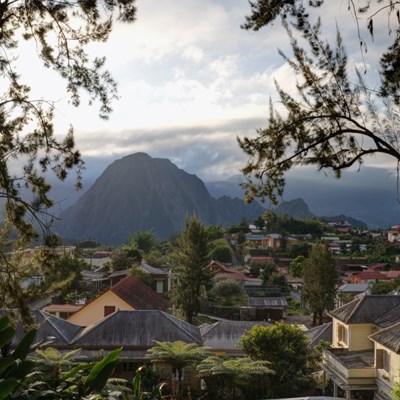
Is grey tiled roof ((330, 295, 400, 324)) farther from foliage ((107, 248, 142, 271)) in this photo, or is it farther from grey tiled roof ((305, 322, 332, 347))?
foliage ((107, 248, 142, 271))

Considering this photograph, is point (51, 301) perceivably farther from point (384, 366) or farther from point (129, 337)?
point (384, 366)

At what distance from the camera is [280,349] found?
22344 millimetres

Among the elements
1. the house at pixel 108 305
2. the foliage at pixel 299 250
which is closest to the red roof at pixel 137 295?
the house at pixel 108 305

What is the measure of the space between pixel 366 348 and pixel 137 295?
14.1 m

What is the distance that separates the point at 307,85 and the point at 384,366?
15861 mm

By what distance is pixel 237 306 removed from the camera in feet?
150

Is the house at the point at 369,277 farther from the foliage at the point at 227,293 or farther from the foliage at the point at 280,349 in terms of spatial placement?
the foliage at the point at 280,349

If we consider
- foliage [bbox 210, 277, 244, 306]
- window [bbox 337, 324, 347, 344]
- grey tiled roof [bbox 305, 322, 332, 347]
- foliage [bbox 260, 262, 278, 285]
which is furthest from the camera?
foliage [bbox 260, 262, 278, 285]

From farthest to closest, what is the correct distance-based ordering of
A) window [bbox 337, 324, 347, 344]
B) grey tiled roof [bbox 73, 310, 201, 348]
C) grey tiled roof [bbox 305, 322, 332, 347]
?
grey tiled roof [bbox 305, 322, 332, 347]
window [bbox 337, 324, 347, 344]
grey tiled roof [bbox 73, 310, 201, 348]

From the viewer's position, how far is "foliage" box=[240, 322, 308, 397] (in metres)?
22.2

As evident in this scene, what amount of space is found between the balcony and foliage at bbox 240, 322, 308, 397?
1164mm

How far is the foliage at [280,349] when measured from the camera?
875 inches

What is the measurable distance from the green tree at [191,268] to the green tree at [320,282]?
25.3ft

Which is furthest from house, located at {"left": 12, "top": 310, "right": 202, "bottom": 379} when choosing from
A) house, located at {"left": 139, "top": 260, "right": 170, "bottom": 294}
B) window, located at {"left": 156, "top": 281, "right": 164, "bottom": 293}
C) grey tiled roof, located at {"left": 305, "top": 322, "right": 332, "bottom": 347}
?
window, located at {"left": 156, "top": 281, "right": 164, "bottom": 293}
